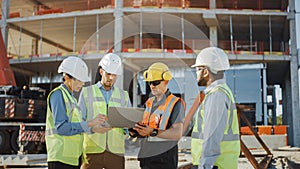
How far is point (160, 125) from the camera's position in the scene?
2.83 meters

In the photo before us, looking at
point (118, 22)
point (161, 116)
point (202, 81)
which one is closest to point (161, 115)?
point (161, 116)

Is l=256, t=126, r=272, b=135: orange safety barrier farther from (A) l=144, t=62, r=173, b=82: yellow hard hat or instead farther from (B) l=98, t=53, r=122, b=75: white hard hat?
(A) l=144, t=62, r=173, b=82: yellow hard hat

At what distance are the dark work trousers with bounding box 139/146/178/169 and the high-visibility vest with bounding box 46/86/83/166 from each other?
58 cm

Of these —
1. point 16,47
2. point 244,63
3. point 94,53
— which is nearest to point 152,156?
point 94,53

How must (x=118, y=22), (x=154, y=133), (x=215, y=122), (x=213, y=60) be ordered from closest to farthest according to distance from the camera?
(x=215, y=122) → (x=213, y=60) → (x=154, y=133) → (x=118, y=22)

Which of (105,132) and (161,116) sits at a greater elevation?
(161,116)

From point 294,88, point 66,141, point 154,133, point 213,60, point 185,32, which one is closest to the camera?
point 213,60

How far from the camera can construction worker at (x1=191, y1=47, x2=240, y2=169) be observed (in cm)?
232

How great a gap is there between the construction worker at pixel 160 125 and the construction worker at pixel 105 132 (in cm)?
34

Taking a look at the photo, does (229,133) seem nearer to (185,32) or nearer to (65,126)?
(65,126)

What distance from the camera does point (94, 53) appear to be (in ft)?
59.2

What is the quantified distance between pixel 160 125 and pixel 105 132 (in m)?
0.57

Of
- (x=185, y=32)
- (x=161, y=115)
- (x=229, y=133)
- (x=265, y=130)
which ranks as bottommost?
(x=265, y=130)

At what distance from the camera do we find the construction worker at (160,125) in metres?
2.79
